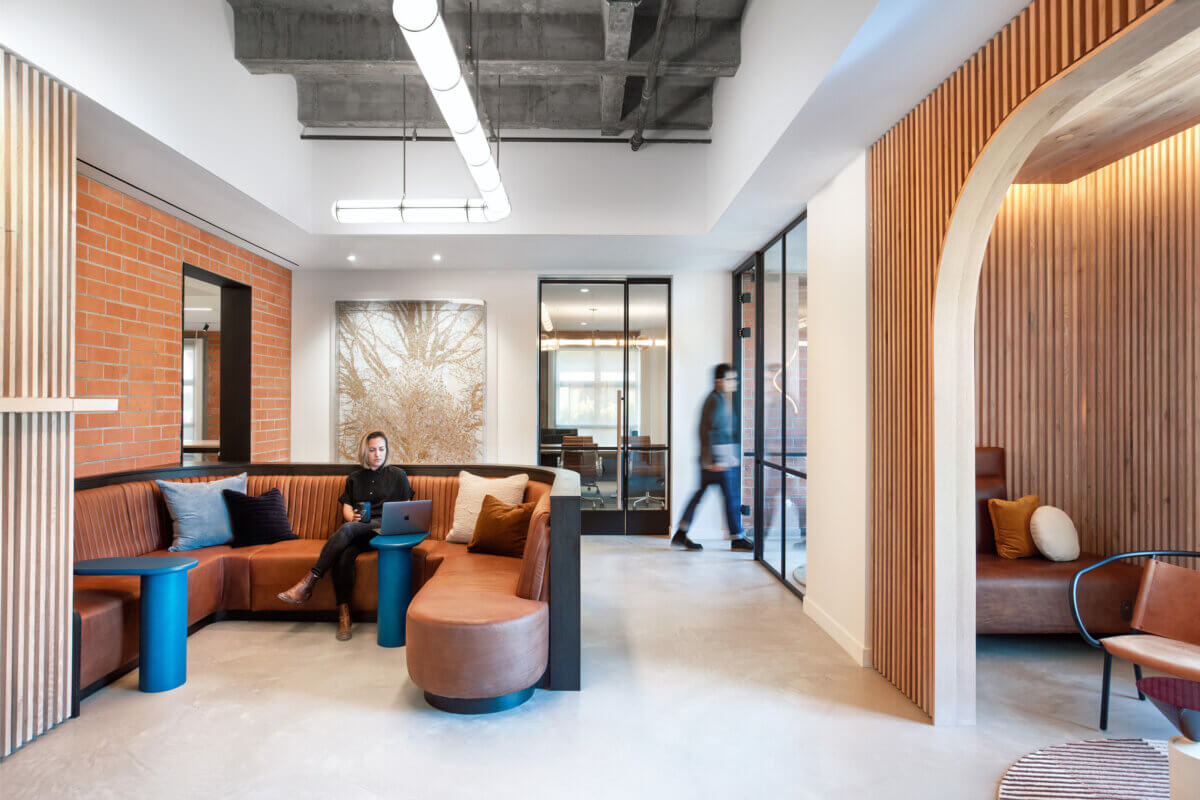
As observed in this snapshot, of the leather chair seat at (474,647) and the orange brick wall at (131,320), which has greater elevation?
the orange brick wall at (131,320)

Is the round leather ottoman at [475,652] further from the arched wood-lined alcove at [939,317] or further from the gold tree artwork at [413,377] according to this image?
the gold tree artwork at [413,377]

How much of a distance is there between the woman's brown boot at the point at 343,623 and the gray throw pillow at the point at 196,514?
106 centimetres

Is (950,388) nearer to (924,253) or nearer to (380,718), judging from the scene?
(924,253)

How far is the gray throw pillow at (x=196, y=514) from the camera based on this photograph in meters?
4.19

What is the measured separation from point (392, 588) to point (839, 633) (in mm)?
2681

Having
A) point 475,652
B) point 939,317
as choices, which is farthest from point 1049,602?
point 475,652

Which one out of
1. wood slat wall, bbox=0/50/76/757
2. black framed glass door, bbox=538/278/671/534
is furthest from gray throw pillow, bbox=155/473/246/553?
black framed glass door, bbox=538/278/671/534

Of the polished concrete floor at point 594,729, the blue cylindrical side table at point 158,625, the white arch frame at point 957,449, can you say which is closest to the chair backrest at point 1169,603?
the polished concrete floor at point 594,729

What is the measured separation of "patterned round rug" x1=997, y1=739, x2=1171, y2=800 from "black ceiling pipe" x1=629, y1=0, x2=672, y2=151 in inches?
156

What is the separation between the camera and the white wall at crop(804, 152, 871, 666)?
3.64m

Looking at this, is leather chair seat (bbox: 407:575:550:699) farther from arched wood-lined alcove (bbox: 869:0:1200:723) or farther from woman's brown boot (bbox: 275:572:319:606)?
arched wood-lined alcove (bbox: 869:0:1200:723)

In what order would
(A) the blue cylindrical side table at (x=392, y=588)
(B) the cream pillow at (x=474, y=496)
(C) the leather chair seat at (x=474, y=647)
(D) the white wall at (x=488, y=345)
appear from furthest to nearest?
(D) the white wall at (x=488, y=345) < (B) the cream pillow at (x=474, y=496) < (A) the blue cylindrical side table at (x=392, y=588) < (C) the leather chair seat at (x=474, y=647)

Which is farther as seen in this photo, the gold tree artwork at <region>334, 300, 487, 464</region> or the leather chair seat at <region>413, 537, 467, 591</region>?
the gold tree artwork at <region>334, 300, 487, 464</region>

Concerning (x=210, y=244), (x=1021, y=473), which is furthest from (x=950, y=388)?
(x=210, y=244)
